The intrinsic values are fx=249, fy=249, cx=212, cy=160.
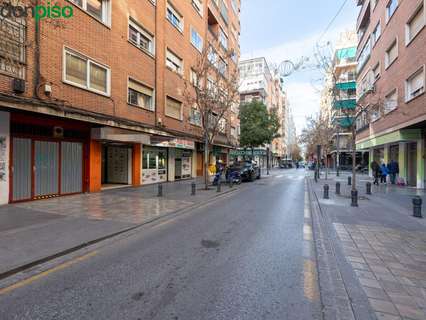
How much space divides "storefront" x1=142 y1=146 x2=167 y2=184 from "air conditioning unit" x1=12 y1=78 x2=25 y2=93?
26.0ft

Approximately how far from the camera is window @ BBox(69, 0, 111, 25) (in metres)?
10.9

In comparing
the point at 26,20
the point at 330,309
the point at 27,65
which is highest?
the point at 26,20

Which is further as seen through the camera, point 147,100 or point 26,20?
point 147,100

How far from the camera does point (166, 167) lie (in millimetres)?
18562

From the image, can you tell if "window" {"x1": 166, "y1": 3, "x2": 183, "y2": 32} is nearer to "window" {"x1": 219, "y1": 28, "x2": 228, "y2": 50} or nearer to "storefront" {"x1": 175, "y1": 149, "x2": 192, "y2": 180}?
"window" {"x1": 219, "y1": 28, "x2": 228, "y2": 50}

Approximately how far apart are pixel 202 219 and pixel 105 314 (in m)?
4.77

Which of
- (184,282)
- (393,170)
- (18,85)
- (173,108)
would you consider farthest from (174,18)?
(184,282)

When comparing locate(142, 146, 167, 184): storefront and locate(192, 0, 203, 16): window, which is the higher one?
locate(192, 0, 203, 16): window

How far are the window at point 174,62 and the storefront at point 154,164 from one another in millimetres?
6169

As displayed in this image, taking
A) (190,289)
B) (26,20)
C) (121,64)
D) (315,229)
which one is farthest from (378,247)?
(121,64)

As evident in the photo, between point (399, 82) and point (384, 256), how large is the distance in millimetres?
15378

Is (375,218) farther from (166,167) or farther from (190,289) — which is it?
(166,167)

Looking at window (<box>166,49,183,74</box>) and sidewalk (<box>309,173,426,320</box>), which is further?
window (<box>166,49,183,74</box>)

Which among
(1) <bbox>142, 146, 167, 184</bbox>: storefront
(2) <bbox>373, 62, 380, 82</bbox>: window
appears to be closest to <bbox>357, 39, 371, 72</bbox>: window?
(2) <bbox>373, 62, 380, 82</bbox>: window
